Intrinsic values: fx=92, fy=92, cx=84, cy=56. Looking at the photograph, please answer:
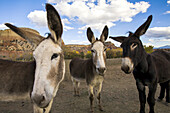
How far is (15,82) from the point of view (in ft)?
7.51

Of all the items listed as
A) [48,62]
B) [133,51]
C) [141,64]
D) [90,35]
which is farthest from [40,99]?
[90,35]

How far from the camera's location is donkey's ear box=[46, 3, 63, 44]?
5.20 ft

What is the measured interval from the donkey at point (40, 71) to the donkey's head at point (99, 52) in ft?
5.11

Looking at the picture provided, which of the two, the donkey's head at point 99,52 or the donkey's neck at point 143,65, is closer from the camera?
the donkey's neck at point 143,65

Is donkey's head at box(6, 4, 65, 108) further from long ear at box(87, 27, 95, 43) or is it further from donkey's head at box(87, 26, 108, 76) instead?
long ear at box(87, 27, 95, 43)

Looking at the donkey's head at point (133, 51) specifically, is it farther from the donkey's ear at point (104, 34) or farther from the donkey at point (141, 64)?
the donkey's ear at point (104, 34)

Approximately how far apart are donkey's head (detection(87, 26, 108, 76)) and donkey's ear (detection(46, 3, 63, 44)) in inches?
70.2

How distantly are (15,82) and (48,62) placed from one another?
4.75 feet

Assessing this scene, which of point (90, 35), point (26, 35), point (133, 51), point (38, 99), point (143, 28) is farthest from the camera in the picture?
point (90, 35)

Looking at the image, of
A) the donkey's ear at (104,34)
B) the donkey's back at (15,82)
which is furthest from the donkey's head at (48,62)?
the donkey's ear at (104,34)

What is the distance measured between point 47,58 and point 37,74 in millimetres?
291

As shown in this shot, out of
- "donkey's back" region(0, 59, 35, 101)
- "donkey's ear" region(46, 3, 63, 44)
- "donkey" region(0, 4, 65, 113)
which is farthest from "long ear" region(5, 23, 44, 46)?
"donkey's back" region(0, 59, 35, 101)

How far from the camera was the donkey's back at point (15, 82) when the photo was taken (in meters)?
2.23

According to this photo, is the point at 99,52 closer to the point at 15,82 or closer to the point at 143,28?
the point at 143,28
